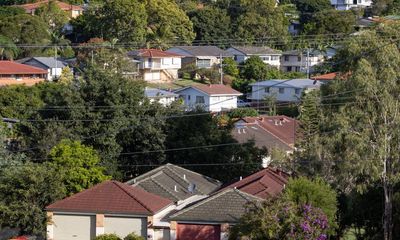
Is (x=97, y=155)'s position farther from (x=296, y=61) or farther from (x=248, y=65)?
(x=296, y=61)

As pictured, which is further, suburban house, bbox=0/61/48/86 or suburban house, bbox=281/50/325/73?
suburban house, bbox=281/50/325/73

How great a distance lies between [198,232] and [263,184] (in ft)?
13.5

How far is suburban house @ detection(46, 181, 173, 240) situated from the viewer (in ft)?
87.8

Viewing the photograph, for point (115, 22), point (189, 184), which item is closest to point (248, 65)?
point (115, 22)

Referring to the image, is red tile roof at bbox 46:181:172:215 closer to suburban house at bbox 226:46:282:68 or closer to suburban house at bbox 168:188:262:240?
suburban house at bbox 168:188:262:240

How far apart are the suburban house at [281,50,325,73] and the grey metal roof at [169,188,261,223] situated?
4722 centimetres

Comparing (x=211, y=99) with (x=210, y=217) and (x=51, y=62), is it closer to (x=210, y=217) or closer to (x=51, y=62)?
(x=51, y=62)

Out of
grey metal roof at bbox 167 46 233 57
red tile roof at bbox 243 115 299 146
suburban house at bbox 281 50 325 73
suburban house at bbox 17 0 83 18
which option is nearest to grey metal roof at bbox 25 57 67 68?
grey metal roof at bbox 167 46 233 57

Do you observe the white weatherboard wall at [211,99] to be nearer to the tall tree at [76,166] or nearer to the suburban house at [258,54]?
the suburban house at [258,54]

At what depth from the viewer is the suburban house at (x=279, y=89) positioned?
200 ft

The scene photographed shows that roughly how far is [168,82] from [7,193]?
41.2 meters

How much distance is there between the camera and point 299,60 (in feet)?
245

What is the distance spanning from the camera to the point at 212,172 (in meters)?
35.3

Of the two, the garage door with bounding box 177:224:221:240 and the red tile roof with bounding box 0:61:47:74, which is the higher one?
the red tile roof with bounding box 0:61:47:74
